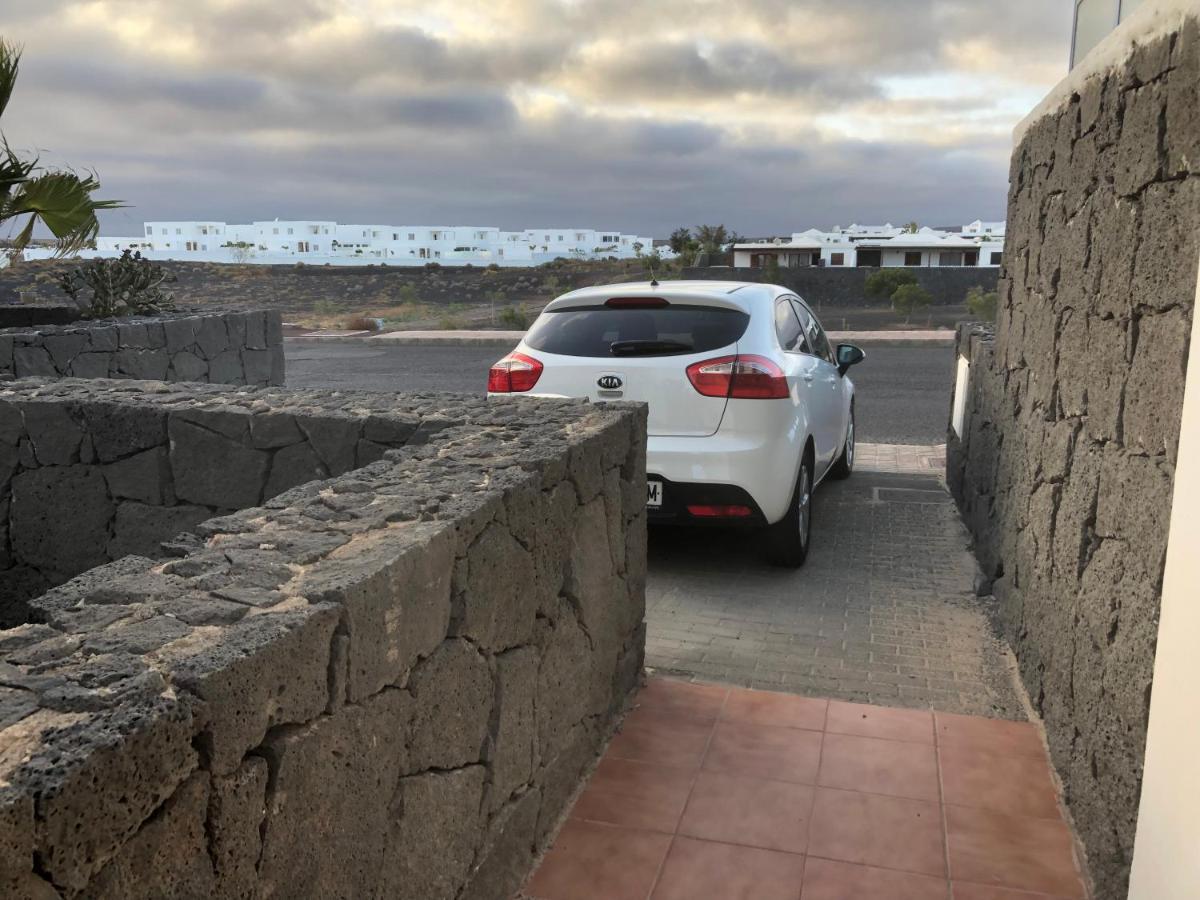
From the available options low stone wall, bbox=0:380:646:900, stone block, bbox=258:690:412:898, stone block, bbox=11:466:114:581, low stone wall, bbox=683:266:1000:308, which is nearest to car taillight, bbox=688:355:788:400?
low stone wall, bbox=0:380:646:900

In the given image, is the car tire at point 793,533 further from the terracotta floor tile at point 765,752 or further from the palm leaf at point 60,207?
the palm leaf at point 60,207

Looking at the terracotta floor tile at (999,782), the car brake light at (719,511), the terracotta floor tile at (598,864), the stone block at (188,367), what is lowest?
the terracotta floor tile at (598,864)

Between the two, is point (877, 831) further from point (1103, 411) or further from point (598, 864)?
point (1103, 411)

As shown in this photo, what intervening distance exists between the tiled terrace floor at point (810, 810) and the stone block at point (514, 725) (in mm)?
361

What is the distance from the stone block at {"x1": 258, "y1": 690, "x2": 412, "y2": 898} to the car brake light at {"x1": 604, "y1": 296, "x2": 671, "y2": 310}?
13.5 ft

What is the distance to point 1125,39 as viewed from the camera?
3275 millimetres

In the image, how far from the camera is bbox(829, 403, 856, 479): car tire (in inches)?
335

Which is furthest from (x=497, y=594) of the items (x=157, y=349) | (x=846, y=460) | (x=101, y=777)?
(x=157, y=349)

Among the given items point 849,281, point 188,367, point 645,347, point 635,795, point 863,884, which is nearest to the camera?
point 863,884

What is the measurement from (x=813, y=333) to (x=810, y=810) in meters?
4.61

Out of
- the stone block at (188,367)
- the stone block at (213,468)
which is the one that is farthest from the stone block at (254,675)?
the stone block at (188,367)

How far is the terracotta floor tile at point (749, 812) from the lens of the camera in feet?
10.8

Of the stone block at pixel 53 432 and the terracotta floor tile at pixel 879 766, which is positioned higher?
the stone block at pixel 53 432

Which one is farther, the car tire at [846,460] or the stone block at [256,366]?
the stone block at [256,366]
